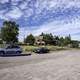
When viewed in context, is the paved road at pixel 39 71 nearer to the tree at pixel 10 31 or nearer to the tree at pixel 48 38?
the tree at pixel 10 31

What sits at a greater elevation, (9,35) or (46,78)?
(9,35)

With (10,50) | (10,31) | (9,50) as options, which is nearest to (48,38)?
(10,31)

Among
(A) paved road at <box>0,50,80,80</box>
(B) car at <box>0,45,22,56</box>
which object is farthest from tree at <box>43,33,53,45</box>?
(A) paved road at <box>0,50,80,80</box>

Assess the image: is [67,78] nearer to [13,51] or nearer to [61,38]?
[13,51]

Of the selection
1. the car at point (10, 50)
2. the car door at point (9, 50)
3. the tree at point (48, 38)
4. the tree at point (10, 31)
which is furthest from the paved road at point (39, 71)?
the tree at point (48, 38)

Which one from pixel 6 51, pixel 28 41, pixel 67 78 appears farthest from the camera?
pixel 28 41

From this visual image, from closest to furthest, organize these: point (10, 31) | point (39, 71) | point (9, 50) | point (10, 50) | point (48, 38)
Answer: point (39, 71) < point (9, 50) < point (10, 50) < point (10, 31) < point (48, 38)

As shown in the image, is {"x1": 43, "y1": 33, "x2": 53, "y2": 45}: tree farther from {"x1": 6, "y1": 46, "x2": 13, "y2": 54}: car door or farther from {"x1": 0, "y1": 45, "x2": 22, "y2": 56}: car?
{"x1": 6, "y1": 46, "x2": 13, "y2": 54}: car door

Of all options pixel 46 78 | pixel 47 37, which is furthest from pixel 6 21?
pixel 46 78

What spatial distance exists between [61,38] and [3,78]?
401 ft

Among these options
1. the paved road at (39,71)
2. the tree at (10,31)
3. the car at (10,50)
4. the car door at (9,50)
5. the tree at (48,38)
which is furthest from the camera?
the tree at (48,38)

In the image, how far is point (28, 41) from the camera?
12988 cm

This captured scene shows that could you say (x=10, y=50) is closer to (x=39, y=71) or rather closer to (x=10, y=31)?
(x=39, y=71)

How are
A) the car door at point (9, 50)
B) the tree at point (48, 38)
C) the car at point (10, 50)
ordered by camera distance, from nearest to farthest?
the car at point (10, 50) → the car door at point (9, 50) → the tree at point (48, 38)
